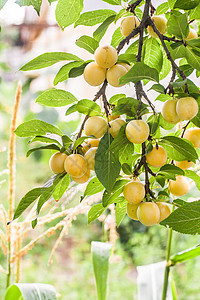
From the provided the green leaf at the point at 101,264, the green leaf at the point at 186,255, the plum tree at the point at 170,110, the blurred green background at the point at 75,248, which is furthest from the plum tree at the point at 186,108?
the blurred green background at the point at 75,248

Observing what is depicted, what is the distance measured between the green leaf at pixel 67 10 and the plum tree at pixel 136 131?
10 centimetres

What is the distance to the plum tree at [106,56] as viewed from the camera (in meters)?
0.21

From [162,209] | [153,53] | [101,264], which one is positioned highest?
[153,53]

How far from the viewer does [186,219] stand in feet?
0.69

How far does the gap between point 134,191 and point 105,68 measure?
77 mm

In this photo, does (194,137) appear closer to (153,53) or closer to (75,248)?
(153,53)

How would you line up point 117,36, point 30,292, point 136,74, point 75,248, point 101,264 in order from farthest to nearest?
point 75,248 < point 101,264 < point 30,292 < point 117,36 < point 136,74

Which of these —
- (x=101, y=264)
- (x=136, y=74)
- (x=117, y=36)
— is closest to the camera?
(x=136, y=74)

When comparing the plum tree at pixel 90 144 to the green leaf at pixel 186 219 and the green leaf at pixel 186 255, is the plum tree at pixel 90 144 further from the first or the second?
the green leaf at pixel 186 255

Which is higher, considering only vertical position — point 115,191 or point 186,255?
point 115,191

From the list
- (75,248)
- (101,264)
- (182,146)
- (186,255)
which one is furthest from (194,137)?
(75,248)

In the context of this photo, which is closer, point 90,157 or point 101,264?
point 90,157

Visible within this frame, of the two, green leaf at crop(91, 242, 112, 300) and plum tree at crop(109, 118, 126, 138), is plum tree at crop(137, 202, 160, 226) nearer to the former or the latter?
plum tree at crop(109, 118, 126, 138)

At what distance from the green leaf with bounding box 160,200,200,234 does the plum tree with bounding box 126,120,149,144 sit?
0.05 meters
